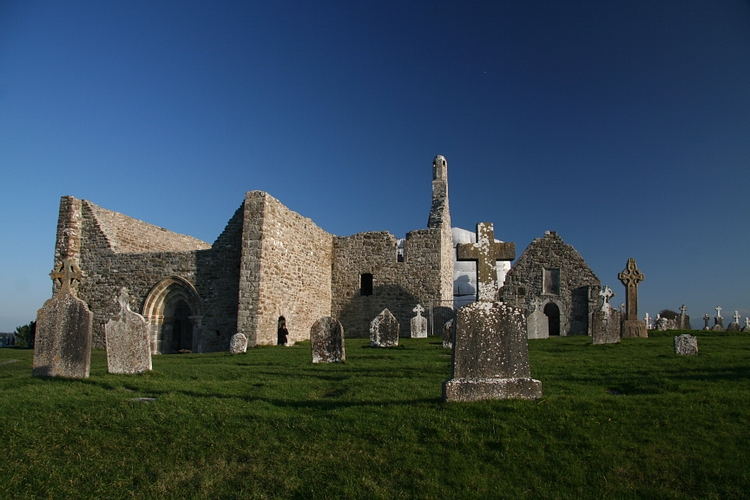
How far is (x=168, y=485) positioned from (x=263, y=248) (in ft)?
46.8

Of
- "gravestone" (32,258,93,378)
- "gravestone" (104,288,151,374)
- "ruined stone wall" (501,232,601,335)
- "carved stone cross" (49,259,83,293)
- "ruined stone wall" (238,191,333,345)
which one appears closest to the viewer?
"gravestone" (32,258,93,378)

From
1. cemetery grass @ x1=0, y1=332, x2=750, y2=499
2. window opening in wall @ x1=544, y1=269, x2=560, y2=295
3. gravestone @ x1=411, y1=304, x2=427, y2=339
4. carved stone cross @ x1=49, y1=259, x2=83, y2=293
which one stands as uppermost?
window opening in wall @ x1=544, y1=269, x2=560, y2=295

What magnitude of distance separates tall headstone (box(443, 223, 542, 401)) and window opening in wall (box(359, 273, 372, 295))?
60.5 ft

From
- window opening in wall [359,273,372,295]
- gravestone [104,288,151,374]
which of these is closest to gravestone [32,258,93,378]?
gravestone [104,288,151,374]

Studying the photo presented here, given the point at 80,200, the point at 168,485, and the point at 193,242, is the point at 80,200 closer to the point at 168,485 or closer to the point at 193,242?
the point at 193,242

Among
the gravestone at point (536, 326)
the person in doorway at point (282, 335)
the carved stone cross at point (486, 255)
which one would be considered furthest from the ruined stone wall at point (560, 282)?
the carved stone cross at point (486, 255)

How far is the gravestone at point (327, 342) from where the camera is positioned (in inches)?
441

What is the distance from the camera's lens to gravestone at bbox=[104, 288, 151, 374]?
31.8 feet

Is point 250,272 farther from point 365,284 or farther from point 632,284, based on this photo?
point 632,284

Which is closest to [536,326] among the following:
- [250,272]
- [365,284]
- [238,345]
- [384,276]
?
[384,276]

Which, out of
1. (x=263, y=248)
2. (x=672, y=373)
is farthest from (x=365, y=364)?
(x=263, y=248)

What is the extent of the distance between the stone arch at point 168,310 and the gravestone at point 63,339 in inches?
420

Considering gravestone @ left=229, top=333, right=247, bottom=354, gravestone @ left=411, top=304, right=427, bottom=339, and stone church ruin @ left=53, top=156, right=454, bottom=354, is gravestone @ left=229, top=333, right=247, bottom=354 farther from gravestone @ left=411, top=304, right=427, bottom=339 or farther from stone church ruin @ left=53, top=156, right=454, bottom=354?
gravestone @ left=411, top=304, right=427, bottom=339

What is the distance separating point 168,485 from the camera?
471cm
